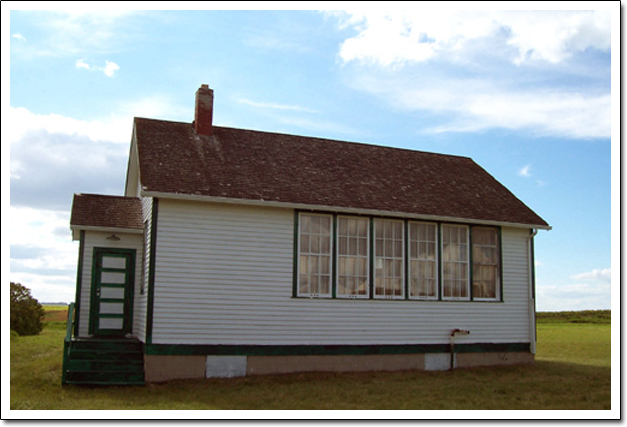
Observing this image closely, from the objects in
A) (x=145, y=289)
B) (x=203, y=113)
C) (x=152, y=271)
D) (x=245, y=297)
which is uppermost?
(x=203, y=113)

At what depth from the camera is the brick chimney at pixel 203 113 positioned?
1784 cm

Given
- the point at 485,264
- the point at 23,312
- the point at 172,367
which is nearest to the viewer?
the point at 172,367

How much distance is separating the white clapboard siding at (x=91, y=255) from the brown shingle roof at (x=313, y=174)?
2.38 metres

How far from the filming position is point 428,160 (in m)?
20.7

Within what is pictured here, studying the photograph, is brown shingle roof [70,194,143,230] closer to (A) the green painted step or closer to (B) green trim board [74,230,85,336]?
(B) green trim board [74,230,85,336]

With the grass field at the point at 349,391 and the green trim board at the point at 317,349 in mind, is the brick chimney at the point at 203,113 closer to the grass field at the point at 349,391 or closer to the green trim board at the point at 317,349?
the green trim board at the point at 317,349

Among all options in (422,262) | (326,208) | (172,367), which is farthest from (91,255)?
(422,262)

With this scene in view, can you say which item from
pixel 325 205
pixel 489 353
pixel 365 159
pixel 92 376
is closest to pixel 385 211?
pixel 325 205

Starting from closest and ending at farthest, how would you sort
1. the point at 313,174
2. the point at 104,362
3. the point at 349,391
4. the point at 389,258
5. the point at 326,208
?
the point at 349,391 < the point at 104,362 < the point at 326,208 < the point at 389,258 < the point at 313,174

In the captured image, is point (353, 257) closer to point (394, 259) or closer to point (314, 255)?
point (314, 255)

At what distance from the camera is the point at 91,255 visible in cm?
1620

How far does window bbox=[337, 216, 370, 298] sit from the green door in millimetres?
5370

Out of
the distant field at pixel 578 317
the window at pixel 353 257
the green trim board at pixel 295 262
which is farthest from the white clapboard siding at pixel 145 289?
the distant field at pixel 578 317

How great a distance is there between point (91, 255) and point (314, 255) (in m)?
5.71
